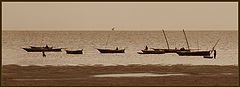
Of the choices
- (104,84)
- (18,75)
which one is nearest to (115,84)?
(104,84)

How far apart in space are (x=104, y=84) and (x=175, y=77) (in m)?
5.89

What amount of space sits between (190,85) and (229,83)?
2473 mm

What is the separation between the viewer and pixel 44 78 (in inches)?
1211

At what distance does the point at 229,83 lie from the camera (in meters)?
28.5

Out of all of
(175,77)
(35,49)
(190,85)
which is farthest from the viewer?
(35,49)

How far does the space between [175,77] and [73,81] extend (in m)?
6.61

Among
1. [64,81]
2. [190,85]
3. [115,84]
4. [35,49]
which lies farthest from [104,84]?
[35,49]

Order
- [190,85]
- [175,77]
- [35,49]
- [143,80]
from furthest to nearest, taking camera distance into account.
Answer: [35,49], [175,77], [143,80], [190,85]

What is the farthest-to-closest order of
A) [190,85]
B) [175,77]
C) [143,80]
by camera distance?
[175,77]
[143,80]
[190,85]

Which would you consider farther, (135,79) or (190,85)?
(135,79)

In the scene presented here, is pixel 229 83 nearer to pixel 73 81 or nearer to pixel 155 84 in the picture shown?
pixel 155 84

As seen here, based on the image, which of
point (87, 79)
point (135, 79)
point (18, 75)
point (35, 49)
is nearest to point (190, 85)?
point (135, 79)

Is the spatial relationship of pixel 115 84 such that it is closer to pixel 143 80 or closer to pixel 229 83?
pixel 143 80

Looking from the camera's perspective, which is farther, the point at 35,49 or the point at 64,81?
the point at 35,49
